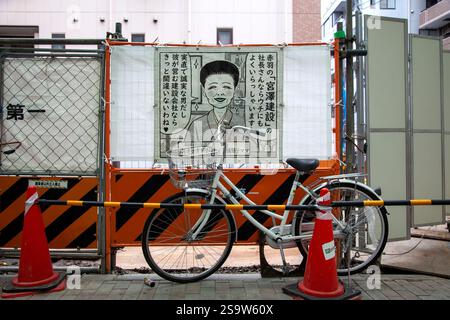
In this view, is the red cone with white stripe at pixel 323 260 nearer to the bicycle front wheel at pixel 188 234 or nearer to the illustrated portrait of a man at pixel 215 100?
the bicycle front wheel at pixel 188 234

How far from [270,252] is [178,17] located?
999 cm

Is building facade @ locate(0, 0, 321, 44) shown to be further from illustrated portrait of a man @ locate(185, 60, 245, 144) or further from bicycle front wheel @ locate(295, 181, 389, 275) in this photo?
bicycle front wheel @ locate(295, 181, 389, 275)

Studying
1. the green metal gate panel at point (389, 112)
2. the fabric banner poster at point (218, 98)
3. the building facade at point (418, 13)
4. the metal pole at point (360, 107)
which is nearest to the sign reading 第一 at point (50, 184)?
the fabric banner poster at point (218, 98)

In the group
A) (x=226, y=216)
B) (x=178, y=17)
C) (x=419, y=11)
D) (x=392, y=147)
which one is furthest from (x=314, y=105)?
(x=419, y=11)

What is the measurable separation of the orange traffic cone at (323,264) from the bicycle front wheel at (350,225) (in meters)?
0.49

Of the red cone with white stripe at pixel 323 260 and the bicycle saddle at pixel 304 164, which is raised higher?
the bicycle saddle at pixel 304 164

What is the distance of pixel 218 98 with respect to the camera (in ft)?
15.0

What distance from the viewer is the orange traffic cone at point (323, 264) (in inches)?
150

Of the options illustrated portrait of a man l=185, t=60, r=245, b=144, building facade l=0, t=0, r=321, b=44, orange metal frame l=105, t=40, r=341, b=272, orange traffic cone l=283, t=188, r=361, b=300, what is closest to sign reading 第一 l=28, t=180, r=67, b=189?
orange metal frame l=105, t=40, r=341, b=272

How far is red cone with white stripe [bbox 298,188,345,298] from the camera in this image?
380cm

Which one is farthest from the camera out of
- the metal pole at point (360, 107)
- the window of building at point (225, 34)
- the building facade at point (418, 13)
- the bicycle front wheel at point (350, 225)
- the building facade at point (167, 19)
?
the building facade at point (418, 13)

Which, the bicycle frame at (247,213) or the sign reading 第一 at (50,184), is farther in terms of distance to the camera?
the sign reading 第一 at (50,184)

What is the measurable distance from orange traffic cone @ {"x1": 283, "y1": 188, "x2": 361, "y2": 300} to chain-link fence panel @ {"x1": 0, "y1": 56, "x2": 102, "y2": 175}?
8.14ft

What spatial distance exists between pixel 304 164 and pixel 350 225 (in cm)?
86
